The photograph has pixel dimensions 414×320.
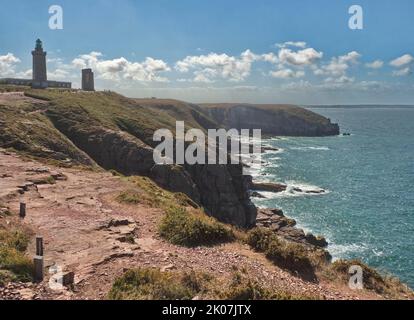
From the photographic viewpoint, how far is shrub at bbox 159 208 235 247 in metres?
17.4

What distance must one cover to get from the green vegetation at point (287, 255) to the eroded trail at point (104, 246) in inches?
20.3

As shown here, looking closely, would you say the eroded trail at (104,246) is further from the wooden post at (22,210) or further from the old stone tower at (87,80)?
the old stone tower at (87,80)

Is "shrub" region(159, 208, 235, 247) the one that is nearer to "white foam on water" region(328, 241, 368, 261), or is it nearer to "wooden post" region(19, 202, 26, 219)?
"wooden post" region(19, 202, 26, 219)

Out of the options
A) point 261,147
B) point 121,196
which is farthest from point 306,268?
point 261,147

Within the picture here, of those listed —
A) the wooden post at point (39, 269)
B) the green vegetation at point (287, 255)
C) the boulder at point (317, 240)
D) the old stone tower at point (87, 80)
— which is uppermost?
the old stone tower at point (87, 80)

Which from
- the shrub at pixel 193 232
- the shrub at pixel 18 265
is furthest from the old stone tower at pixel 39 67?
the shrub at pixel 18 265

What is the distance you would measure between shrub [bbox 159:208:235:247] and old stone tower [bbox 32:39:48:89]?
75.9 m

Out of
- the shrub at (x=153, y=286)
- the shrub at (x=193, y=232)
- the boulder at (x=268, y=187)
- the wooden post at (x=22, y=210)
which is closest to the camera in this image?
the shrub at (x=153, y=286)

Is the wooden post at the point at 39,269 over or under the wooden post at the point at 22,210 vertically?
under

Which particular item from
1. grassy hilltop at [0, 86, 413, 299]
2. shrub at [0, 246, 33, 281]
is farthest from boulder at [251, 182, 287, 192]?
shrub at [0, 246, 33, 281]

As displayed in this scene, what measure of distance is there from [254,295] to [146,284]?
10.9 ft

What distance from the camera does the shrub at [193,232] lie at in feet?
57.0

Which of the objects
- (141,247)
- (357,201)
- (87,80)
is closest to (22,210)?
(141,247)

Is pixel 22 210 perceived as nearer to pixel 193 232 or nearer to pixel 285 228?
pixel 193 232
